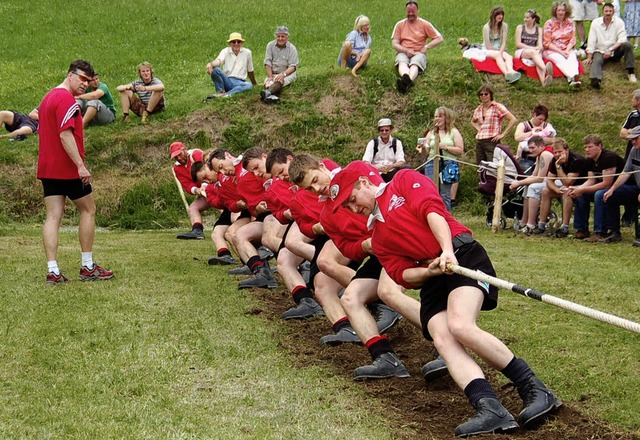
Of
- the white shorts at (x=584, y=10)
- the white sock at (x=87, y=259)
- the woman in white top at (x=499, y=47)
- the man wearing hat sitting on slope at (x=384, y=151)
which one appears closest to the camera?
the white sock at (x=87, y=259)

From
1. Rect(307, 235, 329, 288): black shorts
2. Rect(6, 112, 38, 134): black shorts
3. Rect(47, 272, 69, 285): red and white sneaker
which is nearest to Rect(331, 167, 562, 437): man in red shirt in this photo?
Rect(307, 235, 329, 288): black shorts

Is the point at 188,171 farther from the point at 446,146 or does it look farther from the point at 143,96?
the point at 143,96

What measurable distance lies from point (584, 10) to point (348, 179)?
600 inches

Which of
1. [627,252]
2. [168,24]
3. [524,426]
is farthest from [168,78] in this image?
[524,426]

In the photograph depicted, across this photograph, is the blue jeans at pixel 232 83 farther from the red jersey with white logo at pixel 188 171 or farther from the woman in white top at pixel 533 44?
the woman in white top at pixel 533 44

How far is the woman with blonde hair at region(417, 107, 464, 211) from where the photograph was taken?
578 inches

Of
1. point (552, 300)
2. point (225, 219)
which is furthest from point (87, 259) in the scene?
point (552, 300)

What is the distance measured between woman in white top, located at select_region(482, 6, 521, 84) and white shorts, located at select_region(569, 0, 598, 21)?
8.03 ft

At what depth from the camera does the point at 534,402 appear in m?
5.11

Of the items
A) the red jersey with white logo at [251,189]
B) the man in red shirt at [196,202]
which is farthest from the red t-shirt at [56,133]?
the man in red shirt at [196,202]

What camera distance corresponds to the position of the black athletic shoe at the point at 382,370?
619 centimetres

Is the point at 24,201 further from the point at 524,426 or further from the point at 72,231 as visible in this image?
the point at 524,426

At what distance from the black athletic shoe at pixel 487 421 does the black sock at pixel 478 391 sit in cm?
4

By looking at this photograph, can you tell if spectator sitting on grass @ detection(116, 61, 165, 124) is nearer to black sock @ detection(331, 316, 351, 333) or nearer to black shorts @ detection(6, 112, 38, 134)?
black shorts @ detection(6, 112, 38, 134)
